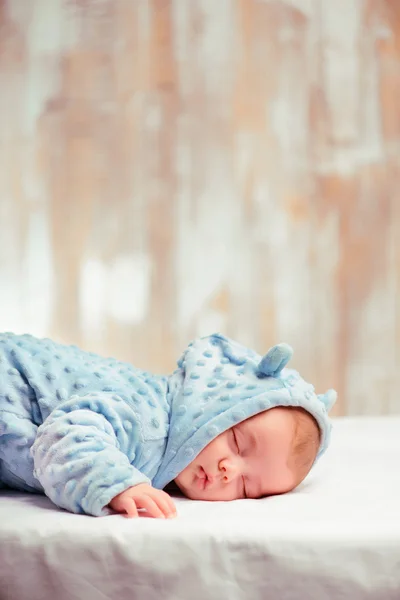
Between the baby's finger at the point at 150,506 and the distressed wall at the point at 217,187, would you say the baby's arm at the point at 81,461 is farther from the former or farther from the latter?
the distressed wall at the point at 217,187

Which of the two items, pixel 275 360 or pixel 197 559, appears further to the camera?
pixel 275 360

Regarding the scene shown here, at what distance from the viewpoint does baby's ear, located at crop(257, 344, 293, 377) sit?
121cm

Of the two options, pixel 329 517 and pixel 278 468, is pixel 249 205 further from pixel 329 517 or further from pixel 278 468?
pixel 329 517

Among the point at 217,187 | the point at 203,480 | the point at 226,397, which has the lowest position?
the point at 203,480

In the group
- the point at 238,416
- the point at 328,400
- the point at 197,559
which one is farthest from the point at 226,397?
the point at 197,559

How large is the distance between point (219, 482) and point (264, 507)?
0.10 metres

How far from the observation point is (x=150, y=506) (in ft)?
3.25

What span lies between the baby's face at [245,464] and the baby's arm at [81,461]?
15cm

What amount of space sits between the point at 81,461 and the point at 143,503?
0.33ft

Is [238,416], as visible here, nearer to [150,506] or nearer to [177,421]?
[177,421]

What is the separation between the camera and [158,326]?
2.32 meters

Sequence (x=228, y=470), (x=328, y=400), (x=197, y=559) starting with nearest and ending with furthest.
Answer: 1. (x=197, y=559)
2. (x=228, y=470)
3. (x=328, y=400)

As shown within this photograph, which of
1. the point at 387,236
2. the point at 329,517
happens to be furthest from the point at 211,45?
the point at 329,517

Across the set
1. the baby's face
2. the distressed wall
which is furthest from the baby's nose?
the distressed wall
